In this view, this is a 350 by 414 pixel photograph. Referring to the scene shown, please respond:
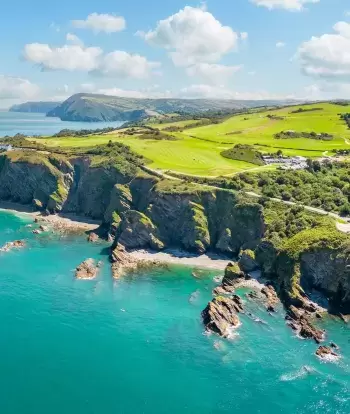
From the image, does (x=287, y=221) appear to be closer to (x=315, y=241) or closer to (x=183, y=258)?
(x=315, y=241)

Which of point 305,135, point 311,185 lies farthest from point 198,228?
point 305,135

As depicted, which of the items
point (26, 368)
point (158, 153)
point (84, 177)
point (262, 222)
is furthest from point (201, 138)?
point (26, 368)

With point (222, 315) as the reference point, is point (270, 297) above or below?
below

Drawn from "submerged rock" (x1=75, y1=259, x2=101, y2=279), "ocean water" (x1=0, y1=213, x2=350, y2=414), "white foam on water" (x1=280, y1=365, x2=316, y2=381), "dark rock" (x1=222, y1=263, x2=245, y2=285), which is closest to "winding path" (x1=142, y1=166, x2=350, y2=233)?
"dark rock" (x1=222, y1=263, x2=245, y2=285)

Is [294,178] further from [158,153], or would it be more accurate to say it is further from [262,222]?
[158,153]

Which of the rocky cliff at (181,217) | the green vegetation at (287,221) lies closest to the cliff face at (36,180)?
the rocky cliff at (181,217)

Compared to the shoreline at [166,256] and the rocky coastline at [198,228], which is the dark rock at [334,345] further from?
the shoreline at [166,256]
